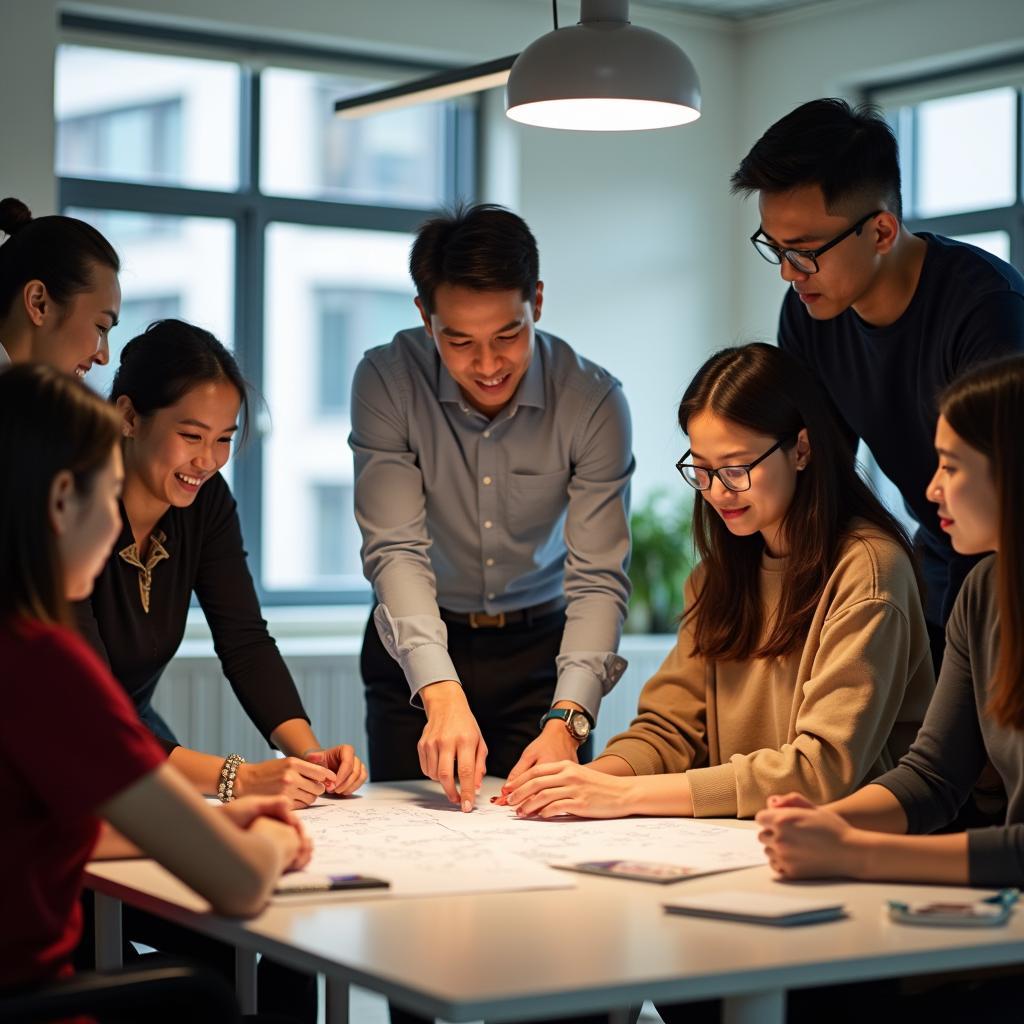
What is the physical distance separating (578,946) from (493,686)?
4.98ft

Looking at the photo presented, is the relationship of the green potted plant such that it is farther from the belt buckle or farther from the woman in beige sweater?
the woman in beige sweater

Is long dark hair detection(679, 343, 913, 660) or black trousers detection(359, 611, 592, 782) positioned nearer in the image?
long dark hair detection(679, 343, 913, 660)

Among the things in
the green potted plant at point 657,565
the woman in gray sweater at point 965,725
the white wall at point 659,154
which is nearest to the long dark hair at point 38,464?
the woman in gray sweater at point 965,725

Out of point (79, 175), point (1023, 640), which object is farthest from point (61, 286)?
point (79, 175)

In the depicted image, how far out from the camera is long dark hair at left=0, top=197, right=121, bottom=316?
8.86 feet

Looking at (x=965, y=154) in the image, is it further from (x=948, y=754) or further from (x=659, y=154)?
(x=948, y=754)

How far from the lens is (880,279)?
267cm

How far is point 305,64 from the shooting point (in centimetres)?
560

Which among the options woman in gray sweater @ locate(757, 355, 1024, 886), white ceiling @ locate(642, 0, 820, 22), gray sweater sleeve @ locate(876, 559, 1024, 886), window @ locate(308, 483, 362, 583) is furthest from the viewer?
white ceiling @ locate(642, 0, 820, 22)

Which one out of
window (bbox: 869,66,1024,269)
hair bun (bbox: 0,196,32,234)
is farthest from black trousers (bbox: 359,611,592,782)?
window (bbox: 869,66,1024,269)

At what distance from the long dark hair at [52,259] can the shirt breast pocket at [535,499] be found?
0.84 m

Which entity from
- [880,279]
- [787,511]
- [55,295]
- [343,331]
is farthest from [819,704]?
[343,331]

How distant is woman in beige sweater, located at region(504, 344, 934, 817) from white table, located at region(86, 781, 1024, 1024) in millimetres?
463

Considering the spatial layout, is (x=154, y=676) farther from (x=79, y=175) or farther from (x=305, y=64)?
(x=305, y=64)
